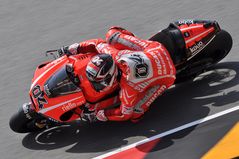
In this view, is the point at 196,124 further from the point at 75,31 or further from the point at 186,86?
the point at 75,31

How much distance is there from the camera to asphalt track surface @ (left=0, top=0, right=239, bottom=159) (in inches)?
363

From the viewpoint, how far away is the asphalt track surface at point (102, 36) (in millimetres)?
9219

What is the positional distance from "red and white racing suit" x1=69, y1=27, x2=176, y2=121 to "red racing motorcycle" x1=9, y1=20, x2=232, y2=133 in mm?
353

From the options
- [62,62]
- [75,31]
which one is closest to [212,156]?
[62,62]

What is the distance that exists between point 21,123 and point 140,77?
7.56 feet

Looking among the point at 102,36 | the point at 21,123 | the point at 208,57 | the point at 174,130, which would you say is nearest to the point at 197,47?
the point at 208,57

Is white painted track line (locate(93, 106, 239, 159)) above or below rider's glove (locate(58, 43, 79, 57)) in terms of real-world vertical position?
below

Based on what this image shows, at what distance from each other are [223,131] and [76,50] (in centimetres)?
314

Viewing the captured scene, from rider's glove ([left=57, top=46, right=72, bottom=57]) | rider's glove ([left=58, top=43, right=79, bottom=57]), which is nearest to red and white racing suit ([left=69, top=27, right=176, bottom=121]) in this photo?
rider's glove ([left=58, top=43, right=79, bottom=57])

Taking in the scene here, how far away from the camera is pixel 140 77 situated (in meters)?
9.20

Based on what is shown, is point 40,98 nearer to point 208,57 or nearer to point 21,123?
point 21,123

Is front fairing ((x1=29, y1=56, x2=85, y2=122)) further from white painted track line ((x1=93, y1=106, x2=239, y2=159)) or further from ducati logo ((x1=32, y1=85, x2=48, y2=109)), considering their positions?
white painted track line ((x1=93, y1=106, x2=239, y2=159))

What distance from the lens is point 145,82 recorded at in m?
9.29

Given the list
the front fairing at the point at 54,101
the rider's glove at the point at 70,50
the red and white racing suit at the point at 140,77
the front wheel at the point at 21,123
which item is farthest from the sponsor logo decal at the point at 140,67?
the front wheel at the point at 21,123
